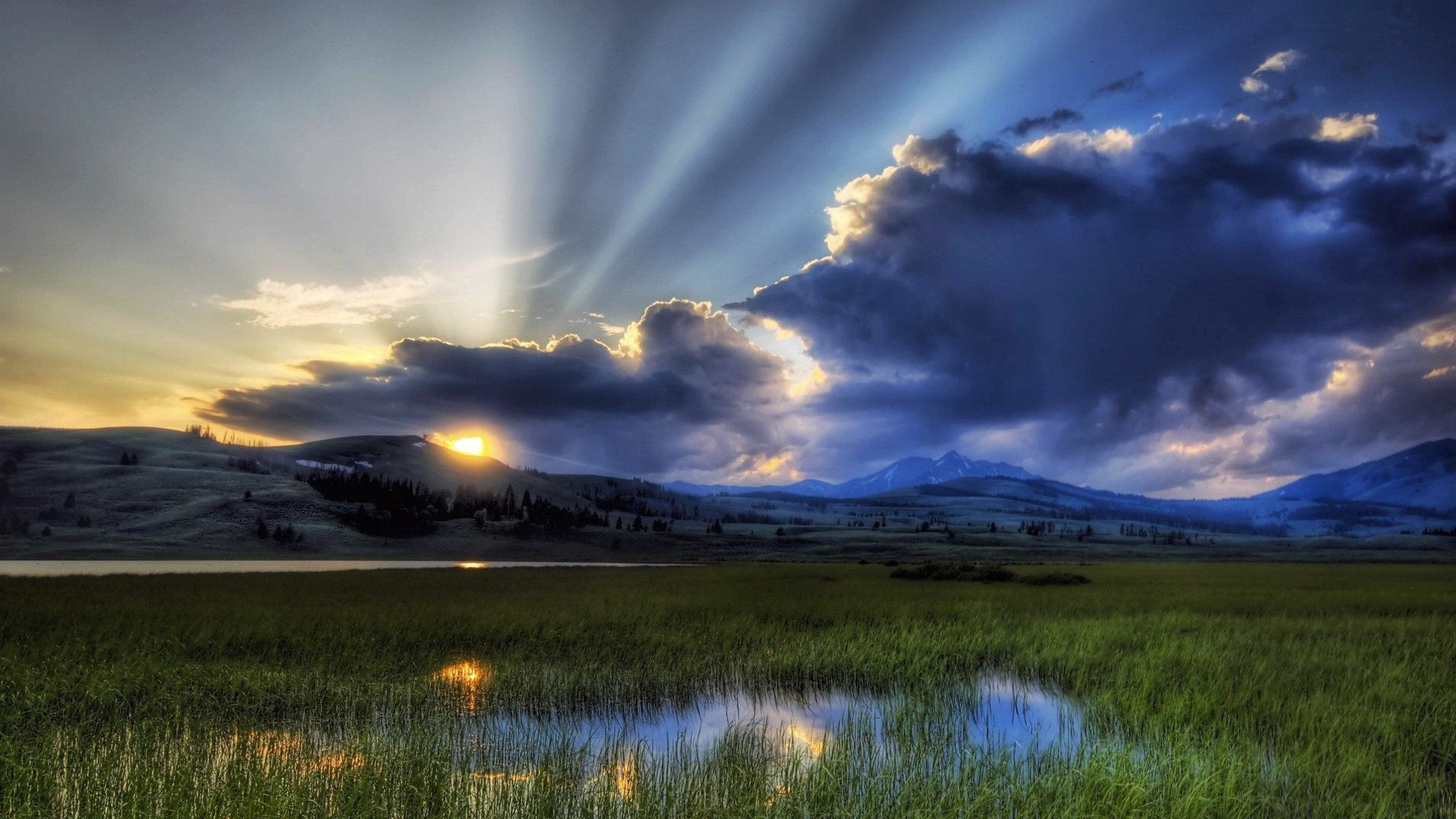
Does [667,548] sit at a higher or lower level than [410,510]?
lower

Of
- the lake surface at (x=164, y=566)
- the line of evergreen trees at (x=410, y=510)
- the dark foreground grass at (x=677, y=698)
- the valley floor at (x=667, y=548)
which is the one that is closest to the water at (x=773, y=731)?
the dark foreground grass at (x=677, y=698)

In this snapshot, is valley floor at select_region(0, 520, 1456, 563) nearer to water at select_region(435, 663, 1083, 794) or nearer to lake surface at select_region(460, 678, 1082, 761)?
lake surface at select_region(460, 678, 1082, 761)

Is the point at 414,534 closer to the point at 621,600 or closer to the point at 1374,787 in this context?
the point at 621,600

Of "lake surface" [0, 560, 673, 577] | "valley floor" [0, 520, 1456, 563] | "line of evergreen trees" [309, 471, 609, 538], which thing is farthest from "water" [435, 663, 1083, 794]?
"line of evergreen trees" [309, 471, 609, 538]

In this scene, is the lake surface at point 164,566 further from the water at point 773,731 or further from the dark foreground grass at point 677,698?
the water at point 773,731

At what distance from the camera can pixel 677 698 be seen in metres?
15.3

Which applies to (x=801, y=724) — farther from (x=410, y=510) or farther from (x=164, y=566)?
(x=410, y=510)

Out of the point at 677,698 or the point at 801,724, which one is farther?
the point at 677,698

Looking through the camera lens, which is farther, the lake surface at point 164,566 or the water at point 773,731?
the lake surface at point 164,566

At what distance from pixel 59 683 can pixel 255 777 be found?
31.1 feet

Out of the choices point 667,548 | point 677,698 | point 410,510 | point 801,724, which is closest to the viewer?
point 801,724

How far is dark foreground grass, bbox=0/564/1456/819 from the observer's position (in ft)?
27.8

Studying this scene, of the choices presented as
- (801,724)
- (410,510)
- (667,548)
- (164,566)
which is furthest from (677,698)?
(410,510)

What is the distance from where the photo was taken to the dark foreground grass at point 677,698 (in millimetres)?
8477
